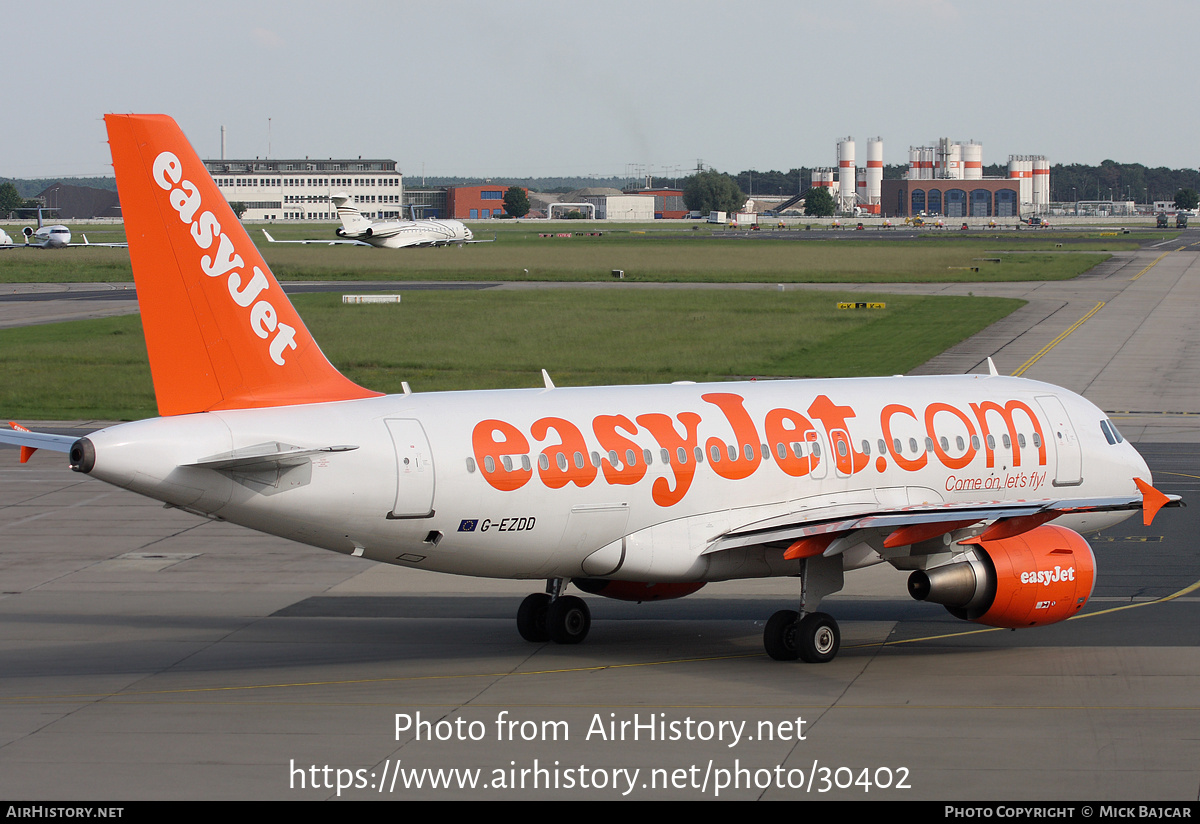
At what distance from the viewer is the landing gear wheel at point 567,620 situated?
25484 mm

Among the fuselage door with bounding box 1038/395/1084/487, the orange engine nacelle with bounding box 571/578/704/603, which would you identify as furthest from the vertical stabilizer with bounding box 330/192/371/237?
the orange engine nacelle with bounding box 571/578/704/603

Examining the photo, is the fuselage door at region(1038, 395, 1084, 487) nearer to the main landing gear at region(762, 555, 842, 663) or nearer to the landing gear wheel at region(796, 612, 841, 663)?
the main landing gear at region(762, 555, 842, 663)

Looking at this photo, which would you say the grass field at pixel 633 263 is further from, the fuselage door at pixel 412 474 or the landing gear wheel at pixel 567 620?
the fuselage door at pixel 412 474

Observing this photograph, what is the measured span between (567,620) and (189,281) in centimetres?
922

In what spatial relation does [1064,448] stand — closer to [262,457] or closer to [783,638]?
[783,638]

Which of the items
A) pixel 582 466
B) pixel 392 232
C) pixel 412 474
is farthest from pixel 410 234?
pixel 412 474

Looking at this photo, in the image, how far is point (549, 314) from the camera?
88812 mm

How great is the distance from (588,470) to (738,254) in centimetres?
14006

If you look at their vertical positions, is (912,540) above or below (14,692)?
above

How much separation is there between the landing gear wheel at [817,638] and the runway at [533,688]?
0.49m

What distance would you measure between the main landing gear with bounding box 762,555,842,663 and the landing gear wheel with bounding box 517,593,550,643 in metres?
4.25

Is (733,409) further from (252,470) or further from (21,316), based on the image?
(21,316)

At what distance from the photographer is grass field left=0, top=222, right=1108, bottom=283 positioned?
124m
